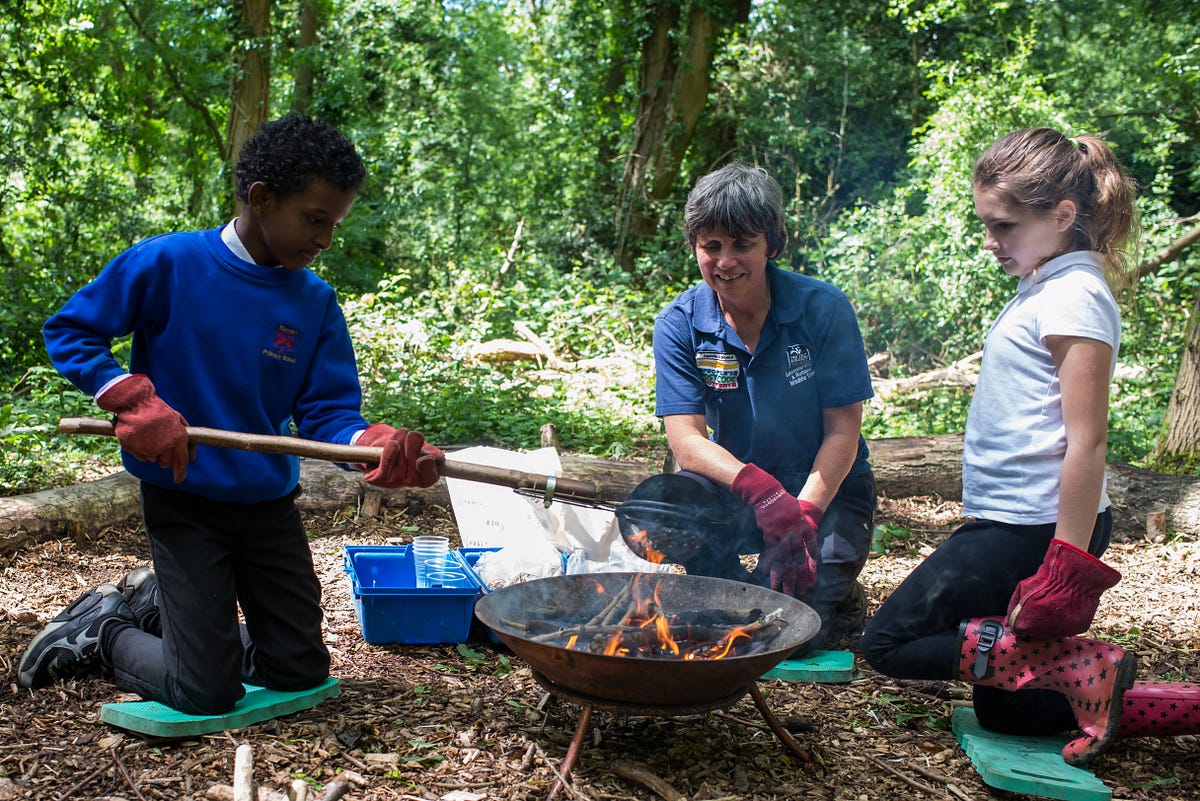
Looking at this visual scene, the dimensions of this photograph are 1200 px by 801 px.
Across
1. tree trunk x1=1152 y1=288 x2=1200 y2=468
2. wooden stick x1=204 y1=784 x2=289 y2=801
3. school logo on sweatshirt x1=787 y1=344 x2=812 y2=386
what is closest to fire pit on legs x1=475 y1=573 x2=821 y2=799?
A: wooden stick x1=204 y1=784 x2=289 y2=801

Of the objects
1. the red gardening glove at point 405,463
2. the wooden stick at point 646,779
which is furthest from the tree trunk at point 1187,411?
the red gardening glove at point 405,463

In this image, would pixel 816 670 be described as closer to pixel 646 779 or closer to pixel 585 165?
pixel 646 779

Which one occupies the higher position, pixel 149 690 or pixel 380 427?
pixel 380 427

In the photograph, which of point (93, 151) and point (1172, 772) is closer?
point (1172, 772)

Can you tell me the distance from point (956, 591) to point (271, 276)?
7.45 ft

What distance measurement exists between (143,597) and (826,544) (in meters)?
2.38

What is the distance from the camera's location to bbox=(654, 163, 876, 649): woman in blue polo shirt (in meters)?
3.29

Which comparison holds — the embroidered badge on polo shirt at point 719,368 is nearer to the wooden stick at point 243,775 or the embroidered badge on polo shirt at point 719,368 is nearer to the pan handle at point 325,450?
the pan handle at point 325,450

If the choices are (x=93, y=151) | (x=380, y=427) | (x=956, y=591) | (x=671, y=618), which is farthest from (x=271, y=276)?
(x=93, y=151)

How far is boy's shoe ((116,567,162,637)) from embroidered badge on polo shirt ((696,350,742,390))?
199 centimetres

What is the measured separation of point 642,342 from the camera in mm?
9922

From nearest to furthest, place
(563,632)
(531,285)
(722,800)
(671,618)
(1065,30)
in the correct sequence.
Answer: (722,800)
(563,632)
(671,618)
(531,285)
(1065,30)

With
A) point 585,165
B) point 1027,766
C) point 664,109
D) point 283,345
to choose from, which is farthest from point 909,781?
point 585,165

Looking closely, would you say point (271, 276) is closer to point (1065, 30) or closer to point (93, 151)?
point (93, 151)
